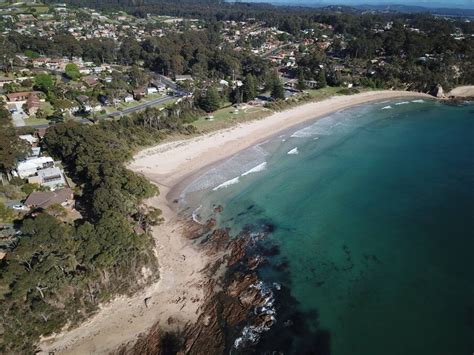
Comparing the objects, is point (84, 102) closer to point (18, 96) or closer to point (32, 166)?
point (18, 96)

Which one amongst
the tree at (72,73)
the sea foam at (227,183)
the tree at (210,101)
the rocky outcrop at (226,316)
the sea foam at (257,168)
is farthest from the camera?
the tree at (72,73)

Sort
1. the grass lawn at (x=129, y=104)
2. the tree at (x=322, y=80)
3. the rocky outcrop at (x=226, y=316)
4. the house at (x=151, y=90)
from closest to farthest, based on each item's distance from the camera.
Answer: the rocky outcrop at (x=226, y=316), the grass lawn at (x=129, y=104), the house at (x=151, y=90), the tree at (x=322, y=80)

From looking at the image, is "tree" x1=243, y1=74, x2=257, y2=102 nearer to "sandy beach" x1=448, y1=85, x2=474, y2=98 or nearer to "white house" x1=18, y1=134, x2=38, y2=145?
"white house" x1=18, y1=134, x2=38, y2=145

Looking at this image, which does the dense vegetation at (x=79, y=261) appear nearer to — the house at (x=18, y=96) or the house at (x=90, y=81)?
the house at (x=18, y=96)

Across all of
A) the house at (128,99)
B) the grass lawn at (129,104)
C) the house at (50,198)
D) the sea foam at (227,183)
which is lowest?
the sea foam at (227,183)

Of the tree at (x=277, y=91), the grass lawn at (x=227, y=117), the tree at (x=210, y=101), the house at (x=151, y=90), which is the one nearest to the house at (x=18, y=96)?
the house at (x=151, y=90)

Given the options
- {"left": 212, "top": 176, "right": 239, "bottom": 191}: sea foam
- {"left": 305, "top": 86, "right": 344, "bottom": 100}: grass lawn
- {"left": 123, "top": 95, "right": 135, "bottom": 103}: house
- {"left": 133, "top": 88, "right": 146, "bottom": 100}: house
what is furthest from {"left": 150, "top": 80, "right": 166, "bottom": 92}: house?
{"left": 212, "top": 176, "right": 239, "bottom": 191}: sea foam

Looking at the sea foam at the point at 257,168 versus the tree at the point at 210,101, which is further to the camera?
the tree at the point at 210,101
